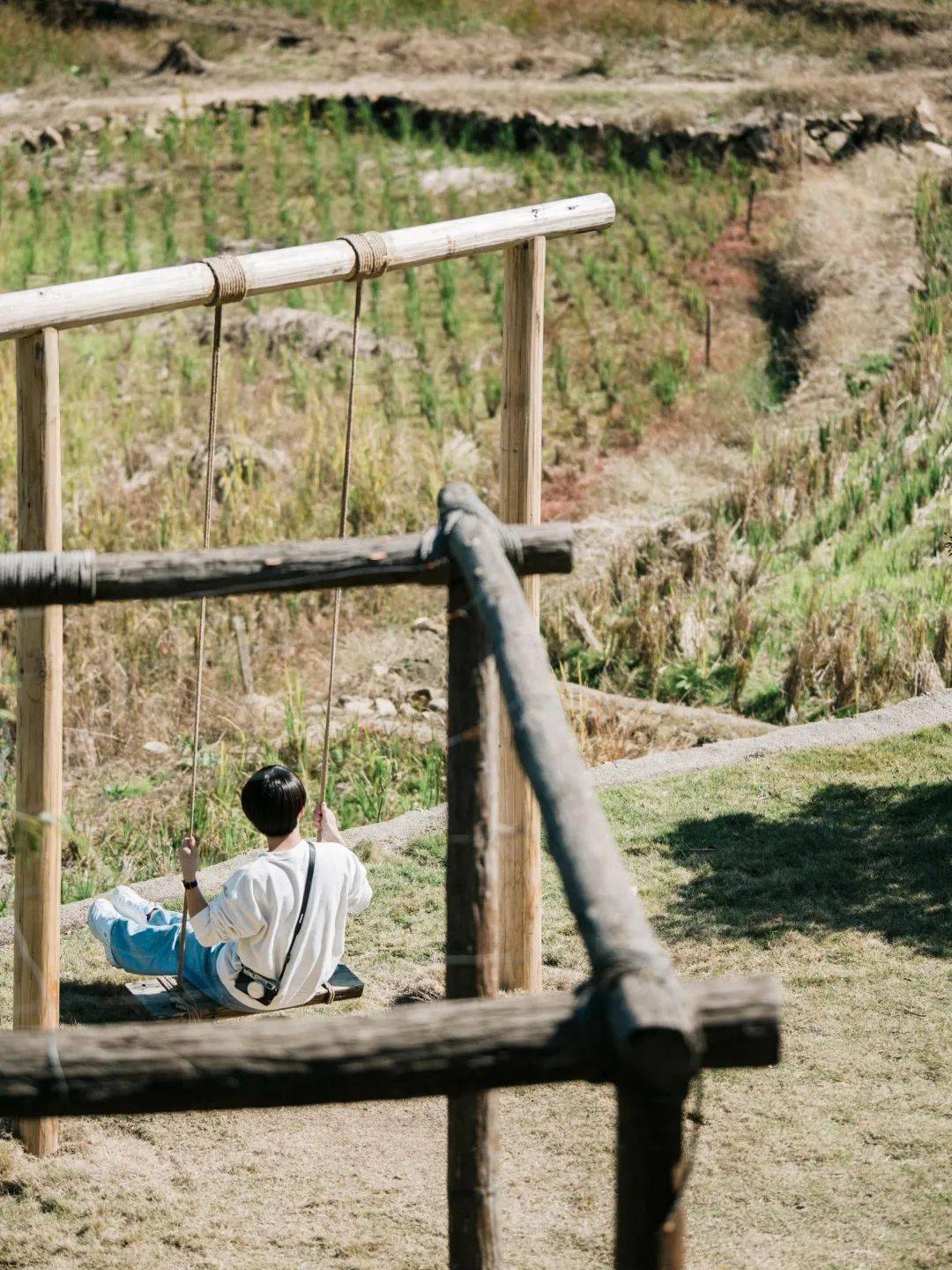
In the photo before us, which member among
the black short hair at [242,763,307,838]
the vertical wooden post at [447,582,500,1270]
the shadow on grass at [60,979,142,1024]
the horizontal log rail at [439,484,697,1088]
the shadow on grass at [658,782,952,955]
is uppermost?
the horizontal log rail at [439,484,697,1088]

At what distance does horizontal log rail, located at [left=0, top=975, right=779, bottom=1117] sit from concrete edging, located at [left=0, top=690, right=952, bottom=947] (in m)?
3.37

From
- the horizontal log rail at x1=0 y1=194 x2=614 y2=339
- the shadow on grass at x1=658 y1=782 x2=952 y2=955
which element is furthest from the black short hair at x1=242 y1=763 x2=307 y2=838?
the shadow on grass at x1=658 y1=782 x2=952 y2=955

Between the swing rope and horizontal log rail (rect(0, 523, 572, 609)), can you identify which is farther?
the swing rope

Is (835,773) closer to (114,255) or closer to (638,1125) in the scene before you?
(638,1125)

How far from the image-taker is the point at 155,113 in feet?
50.3

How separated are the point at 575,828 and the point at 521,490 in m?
Answer: 2.25

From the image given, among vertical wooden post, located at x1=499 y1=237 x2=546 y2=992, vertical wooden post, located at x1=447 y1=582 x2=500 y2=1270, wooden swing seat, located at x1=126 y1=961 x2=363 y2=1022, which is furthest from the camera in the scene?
vertical wooden post, located at x1=499 y1=237 x2=546 y2=992

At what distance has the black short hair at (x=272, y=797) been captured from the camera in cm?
378

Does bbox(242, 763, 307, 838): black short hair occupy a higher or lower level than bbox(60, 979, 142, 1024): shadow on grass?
higher

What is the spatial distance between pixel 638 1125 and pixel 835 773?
Answer: 4236mm

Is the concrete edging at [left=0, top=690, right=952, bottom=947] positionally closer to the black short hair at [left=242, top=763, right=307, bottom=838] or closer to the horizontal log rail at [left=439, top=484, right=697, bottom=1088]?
the black short hair at [left=242, top=763, right=307, bottom=838]

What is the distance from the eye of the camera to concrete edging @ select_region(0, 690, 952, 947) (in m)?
5.43

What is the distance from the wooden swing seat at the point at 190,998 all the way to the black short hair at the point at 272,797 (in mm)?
442

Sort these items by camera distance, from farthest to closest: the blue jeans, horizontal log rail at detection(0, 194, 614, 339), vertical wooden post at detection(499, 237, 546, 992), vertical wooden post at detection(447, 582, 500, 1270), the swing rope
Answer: vertical wooden post at detection(499, 237, 546, 992), the blue jeans, the swing rope, horizontal log rail at detection(0, 194, 614, 339), vertical wooden post at detection(447, 582, 500, 1270)
